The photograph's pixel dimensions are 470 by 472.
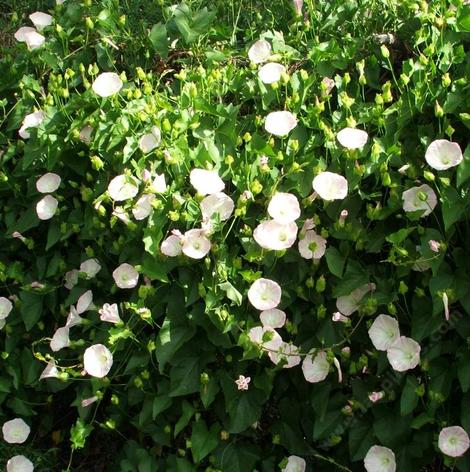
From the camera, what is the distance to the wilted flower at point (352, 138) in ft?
7.26

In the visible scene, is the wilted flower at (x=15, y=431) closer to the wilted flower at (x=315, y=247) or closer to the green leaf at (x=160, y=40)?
the wilted flower at (x=315, y=247)

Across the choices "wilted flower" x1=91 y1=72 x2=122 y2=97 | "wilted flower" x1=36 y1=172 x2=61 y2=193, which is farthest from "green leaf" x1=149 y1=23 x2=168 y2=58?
"wilted flower" x1=36 y1=172 x2=61 y2=193

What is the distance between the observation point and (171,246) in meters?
2.25

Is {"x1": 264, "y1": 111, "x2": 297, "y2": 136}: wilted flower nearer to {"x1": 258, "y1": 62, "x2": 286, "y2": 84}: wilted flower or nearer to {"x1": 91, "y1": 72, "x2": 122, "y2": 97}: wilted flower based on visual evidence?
{"x1": 258, "y1": 62, "x2": 286, "y2": 84}: wilted flower

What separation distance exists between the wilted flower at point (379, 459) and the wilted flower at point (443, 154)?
31.0 inches

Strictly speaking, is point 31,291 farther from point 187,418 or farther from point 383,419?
point 383,419

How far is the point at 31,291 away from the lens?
2621 mm

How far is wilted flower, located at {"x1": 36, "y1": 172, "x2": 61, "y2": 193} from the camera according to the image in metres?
2.58

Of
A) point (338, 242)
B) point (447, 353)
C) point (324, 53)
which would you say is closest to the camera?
point (447, 353)

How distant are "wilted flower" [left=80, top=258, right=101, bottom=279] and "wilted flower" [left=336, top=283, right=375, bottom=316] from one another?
798 millimetres

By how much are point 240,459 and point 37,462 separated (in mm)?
745

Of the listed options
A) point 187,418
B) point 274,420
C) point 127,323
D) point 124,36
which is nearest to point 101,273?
point 127,323

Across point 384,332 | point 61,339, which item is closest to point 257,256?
point 384,332

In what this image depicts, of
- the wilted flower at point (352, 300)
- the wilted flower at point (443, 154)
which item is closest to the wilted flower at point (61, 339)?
the wilted flower at point (352, 300)
